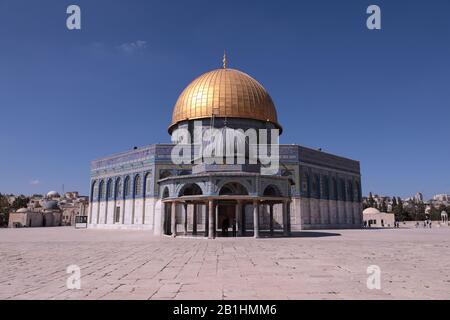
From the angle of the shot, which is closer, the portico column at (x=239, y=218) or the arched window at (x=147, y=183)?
the portico column at (x=239, y=218)

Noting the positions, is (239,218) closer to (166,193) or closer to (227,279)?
(166,193)

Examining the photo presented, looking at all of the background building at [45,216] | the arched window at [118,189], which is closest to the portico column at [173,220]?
the arched window at [118,189]

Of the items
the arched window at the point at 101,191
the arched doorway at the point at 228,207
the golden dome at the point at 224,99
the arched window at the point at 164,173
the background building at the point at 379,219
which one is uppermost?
the golden dome at the point at 224,99

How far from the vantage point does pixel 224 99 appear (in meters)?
34.5

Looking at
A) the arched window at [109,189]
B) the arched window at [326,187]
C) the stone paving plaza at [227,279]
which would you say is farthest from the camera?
the arched window at [109,189]

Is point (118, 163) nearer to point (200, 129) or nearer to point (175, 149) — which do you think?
point (175, 149)

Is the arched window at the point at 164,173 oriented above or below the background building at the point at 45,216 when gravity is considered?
above

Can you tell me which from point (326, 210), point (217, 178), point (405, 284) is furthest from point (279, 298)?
point (326, 210)

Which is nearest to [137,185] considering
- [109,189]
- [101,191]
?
[109,189]

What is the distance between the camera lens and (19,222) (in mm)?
60000

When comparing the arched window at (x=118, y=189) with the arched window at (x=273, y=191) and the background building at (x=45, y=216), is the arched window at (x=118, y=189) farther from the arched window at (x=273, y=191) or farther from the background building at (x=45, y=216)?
the background building at (x=45, y=216)

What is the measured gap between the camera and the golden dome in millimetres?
34531

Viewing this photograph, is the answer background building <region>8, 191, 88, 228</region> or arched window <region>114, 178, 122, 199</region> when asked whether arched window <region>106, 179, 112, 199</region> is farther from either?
background building <region>8, 191, 88, 228</region>

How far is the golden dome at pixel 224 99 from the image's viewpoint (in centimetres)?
3453
